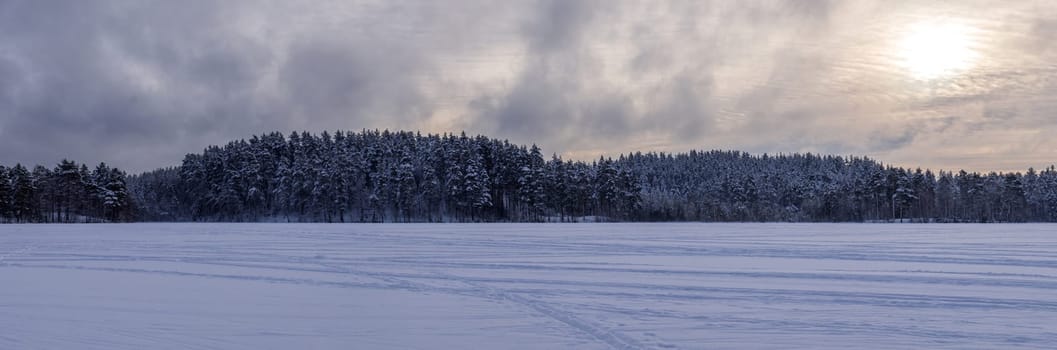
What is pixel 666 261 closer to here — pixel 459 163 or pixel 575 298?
pixel 575 298

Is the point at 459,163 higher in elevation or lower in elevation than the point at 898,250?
higher

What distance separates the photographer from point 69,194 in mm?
98438

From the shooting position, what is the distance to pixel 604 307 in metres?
11.7

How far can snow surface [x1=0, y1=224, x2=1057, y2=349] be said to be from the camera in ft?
29.8

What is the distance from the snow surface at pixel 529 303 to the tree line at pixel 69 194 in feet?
284

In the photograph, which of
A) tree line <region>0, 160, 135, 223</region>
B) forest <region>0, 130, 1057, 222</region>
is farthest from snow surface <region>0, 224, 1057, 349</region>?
tree line <region>0, 160, 135, 223</region>

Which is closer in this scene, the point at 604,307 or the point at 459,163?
the point at 604,307

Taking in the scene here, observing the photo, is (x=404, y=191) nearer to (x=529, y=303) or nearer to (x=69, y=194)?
(x=69, y=194)

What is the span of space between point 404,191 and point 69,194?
4412cm

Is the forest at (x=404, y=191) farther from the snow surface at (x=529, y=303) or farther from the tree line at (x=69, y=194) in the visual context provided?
the snow surface at (x=529, y=303)

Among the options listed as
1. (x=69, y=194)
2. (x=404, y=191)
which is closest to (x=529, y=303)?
(x=404, y=191)

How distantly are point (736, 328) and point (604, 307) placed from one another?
2430mm

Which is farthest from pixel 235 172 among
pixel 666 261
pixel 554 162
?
pixel 666 261

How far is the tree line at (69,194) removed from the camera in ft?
308
